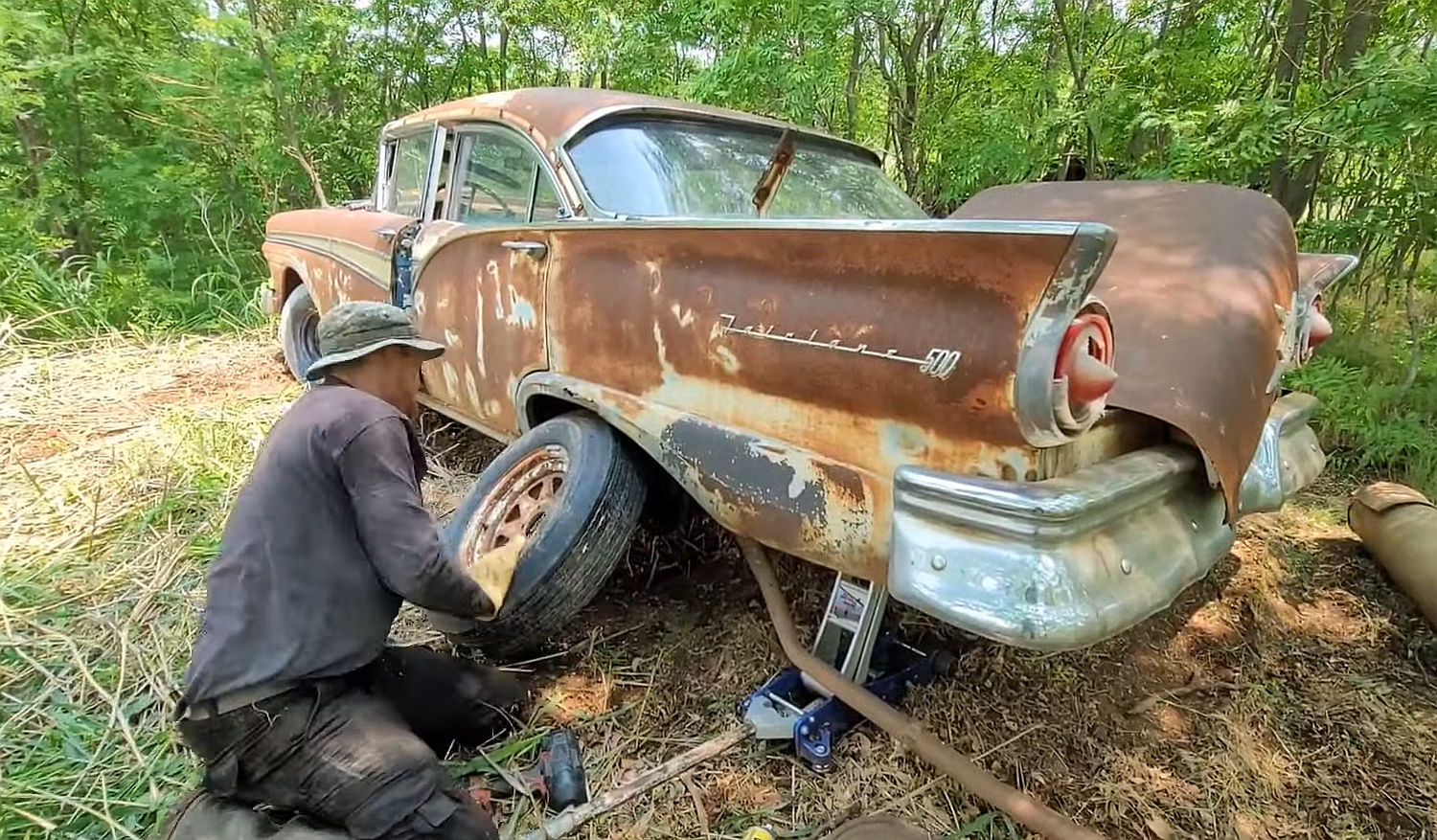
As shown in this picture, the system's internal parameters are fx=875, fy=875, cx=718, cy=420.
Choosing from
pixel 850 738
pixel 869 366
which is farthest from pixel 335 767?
pixel 869 366

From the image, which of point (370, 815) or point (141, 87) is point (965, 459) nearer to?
point (370, 815)

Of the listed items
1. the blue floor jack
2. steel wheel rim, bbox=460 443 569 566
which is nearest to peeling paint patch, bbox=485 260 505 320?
steel wheel rim, bbox=460 443 569 566

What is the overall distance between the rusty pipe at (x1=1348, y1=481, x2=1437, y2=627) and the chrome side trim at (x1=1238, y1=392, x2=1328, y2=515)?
725mm

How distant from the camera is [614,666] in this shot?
9.33ft

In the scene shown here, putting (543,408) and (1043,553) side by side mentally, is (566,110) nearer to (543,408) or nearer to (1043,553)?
(543,408)

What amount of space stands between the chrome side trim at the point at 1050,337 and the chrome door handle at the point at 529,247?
1744 mm

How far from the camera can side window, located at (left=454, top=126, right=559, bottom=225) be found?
3219mm

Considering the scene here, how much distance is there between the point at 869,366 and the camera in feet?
6.35

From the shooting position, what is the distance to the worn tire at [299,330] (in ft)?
18.2

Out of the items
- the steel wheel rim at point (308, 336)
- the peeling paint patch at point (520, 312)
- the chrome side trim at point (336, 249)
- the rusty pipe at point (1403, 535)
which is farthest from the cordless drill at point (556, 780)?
the steel wheel rim at point (308, 336)

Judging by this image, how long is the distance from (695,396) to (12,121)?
33.1ft

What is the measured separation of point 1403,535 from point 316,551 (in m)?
3.69

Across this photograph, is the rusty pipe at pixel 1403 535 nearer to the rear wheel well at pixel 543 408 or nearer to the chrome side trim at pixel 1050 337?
the chrome side trim at pixel 1050 337

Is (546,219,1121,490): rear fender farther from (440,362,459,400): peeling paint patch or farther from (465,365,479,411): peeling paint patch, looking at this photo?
(440,362,459,400): peeling paint patch
